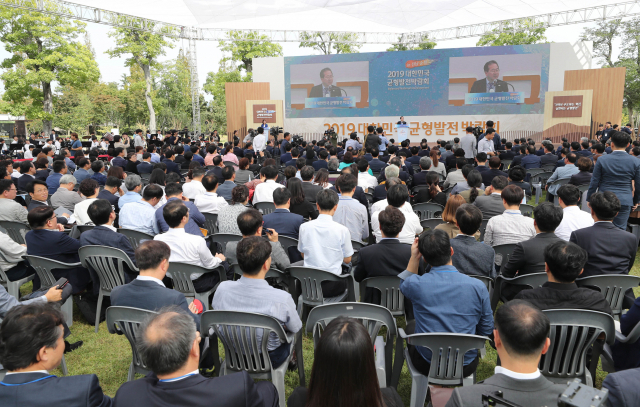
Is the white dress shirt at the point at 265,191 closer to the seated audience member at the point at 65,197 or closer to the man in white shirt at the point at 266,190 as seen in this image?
the man in white shirt at the point at 266,190

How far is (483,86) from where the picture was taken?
17.2 m

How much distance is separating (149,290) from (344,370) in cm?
160

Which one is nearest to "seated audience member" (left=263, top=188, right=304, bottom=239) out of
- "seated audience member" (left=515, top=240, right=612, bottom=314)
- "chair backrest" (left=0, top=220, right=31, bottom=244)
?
"seated audience member" (left=515, top=240, right=612, bottom=314)

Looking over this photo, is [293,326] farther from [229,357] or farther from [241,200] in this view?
[241,200]

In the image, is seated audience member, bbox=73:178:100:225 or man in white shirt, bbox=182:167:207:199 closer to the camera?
seated audience member, bbox=73:178:100:225

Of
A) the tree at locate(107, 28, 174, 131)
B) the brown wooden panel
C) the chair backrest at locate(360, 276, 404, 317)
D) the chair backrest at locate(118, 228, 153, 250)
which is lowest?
the chair backrest at locate(360, 276, 404, 317)

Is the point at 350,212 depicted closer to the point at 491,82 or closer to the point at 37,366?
the point at 37,366

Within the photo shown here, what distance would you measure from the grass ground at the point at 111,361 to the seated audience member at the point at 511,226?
0.98 m

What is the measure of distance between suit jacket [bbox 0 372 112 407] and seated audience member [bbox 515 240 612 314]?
7.34 ft

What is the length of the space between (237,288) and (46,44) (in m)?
23.6

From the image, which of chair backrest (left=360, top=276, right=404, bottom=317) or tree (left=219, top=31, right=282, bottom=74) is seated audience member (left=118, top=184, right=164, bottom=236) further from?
tree (left=219, top=31, right=282, bottom=74)

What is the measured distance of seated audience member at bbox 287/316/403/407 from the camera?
143 centimetres

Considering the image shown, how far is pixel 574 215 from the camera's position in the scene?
3859mm

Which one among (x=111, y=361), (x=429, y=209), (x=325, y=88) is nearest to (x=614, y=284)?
(x=429, y=209)
